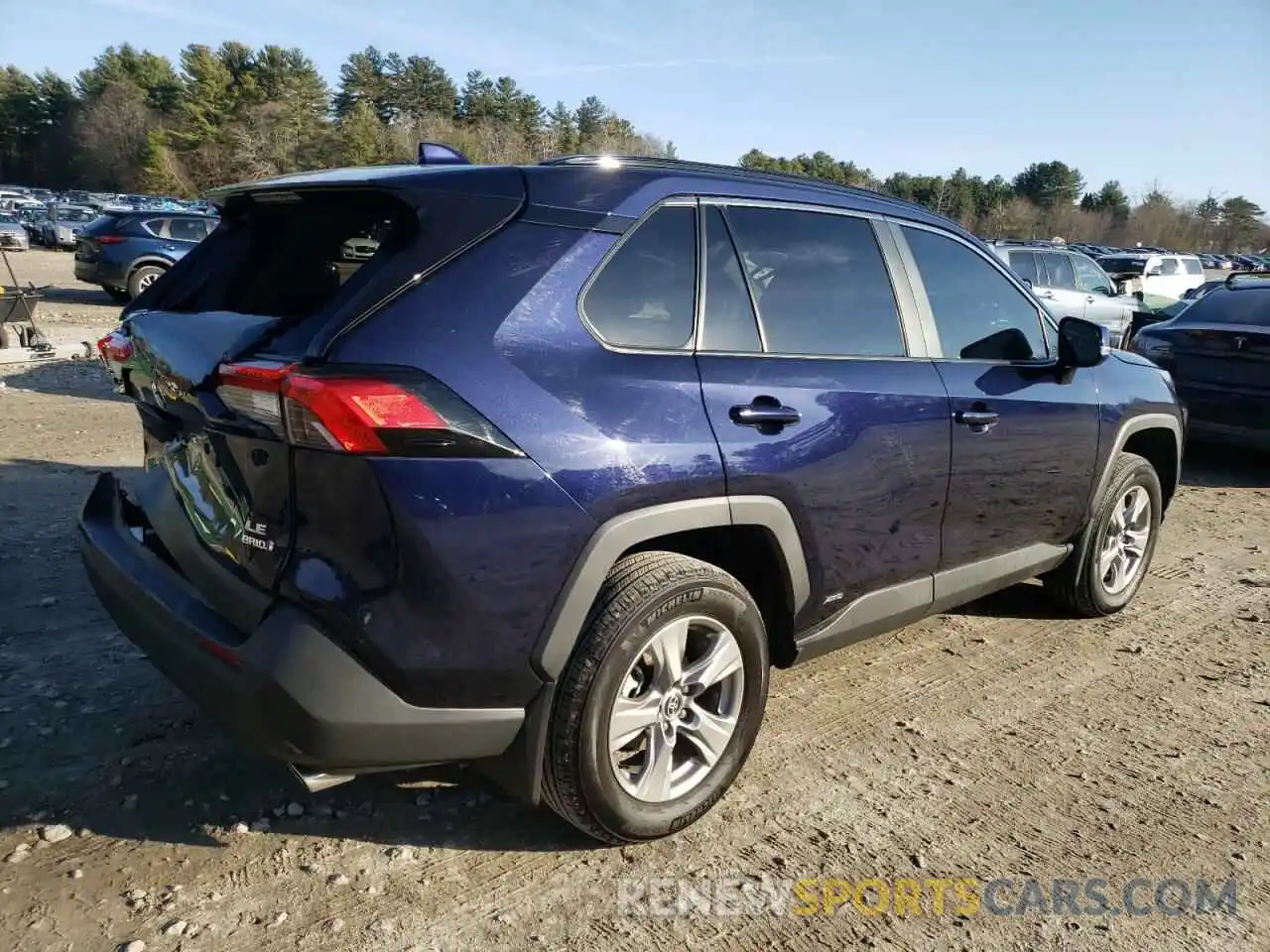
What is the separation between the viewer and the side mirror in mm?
3832

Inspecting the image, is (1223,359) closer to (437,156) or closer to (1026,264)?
(1026,264)

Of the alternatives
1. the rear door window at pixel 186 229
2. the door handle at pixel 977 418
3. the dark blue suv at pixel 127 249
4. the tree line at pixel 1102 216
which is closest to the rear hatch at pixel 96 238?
the dark blue suv at pixel 127 249

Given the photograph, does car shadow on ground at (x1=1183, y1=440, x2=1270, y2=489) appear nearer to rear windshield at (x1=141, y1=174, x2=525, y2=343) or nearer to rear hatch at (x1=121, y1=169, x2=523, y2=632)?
rear windshield at (x1=141, y1=174, x2=525, y2=343)

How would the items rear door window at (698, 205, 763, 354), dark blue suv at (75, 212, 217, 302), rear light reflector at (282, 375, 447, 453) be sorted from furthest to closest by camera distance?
1. dark blue suv at (75, 212, 217, 302)
2. rear door window at (698, 205, 763, 354)
3. rear light reflector at (282, 375, 447, 453)

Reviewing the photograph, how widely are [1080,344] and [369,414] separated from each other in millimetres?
3066

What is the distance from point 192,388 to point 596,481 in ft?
3.57

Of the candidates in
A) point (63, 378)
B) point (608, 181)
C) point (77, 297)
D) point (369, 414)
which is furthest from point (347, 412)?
point (77, 297)

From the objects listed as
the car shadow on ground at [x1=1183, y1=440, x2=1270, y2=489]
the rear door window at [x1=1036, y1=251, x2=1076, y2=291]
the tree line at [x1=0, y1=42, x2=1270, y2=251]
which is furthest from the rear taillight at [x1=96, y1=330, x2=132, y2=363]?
the tree line at [x1=0, y1=42, x2=1270, y2=251]

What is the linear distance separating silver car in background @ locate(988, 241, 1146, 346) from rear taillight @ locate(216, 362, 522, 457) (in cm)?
1233

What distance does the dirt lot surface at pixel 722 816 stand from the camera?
91.8 inches

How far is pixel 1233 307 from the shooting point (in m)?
8.17

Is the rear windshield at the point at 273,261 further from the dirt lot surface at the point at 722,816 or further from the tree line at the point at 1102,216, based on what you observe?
the tree line at the point at 1102,216

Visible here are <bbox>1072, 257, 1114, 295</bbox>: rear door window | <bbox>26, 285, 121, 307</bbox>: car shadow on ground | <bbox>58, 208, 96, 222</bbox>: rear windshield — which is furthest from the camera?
<bbox>58, 208, 96, 222</bbox>: rear windshield

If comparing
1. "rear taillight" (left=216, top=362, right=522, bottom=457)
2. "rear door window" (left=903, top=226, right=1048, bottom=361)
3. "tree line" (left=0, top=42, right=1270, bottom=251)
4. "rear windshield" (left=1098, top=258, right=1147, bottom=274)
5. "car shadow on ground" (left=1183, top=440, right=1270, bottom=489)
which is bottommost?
"car shadow on ground" (left=1183, top=440, right=1270, bottom=489)
